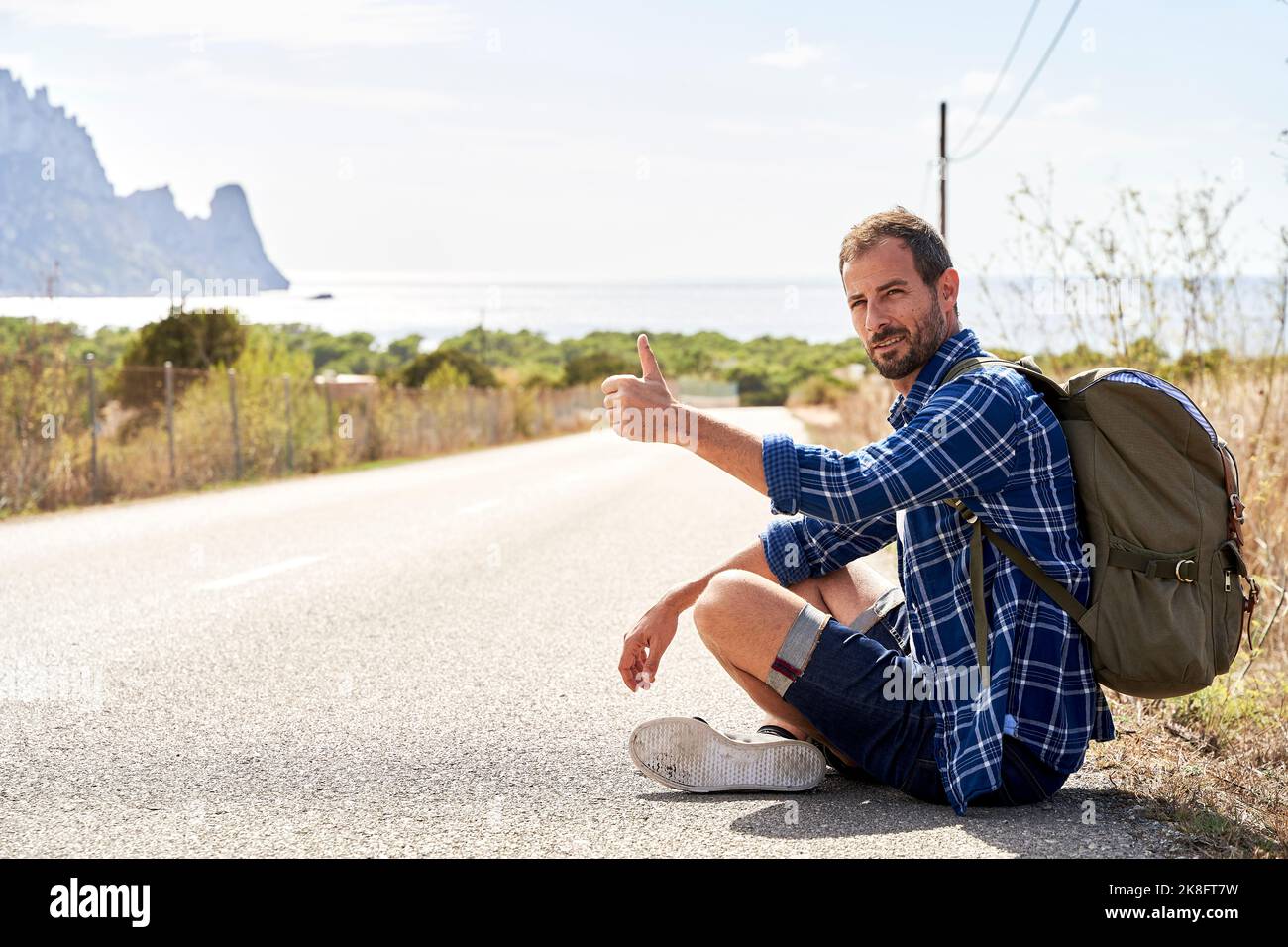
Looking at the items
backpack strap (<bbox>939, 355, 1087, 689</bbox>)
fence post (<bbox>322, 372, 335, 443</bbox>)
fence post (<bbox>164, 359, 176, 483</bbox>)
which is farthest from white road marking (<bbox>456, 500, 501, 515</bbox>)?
fence post (<bbox>322, 372, 335, 443</bbox>)

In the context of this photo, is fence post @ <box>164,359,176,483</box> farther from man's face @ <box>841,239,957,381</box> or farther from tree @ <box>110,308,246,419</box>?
man's face @ <box>841,239,957,381</box>

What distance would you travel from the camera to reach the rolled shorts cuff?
412 centimetres

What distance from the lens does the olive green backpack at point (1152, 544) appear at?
12.0 feet

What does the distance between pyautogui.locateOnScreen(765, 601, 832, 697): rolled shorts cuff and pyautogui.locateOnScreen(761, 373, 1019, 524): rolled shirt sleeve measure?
0.56 metres

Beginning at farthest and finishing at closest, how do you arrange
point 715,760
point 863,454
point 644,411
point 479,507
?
point 479,507
point 715,760
point 863,454
point 644,411

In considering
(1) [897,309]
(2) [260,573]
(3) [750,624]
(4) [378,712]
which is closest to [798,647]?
(3) [750,624]

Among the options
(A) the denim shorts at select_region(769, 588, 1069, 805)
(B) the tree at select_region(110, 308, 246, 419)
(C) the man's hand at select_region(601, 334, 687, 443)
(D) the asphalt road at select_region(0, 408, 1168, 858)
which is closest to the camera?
(C) the man's hand at select_region(601, 334, 687, 443)

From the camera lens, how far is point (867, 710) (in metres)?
4.06

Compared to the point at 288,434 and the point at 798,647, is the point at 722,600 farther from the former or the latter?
the point at 288,434

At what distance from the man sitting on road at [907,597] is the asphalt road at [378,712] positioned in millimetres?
166

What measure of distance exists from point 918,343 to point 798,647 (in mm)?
978

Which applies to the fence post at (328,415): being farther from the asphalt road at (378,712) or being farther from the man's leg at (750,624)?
the man's leg at (750,624)
